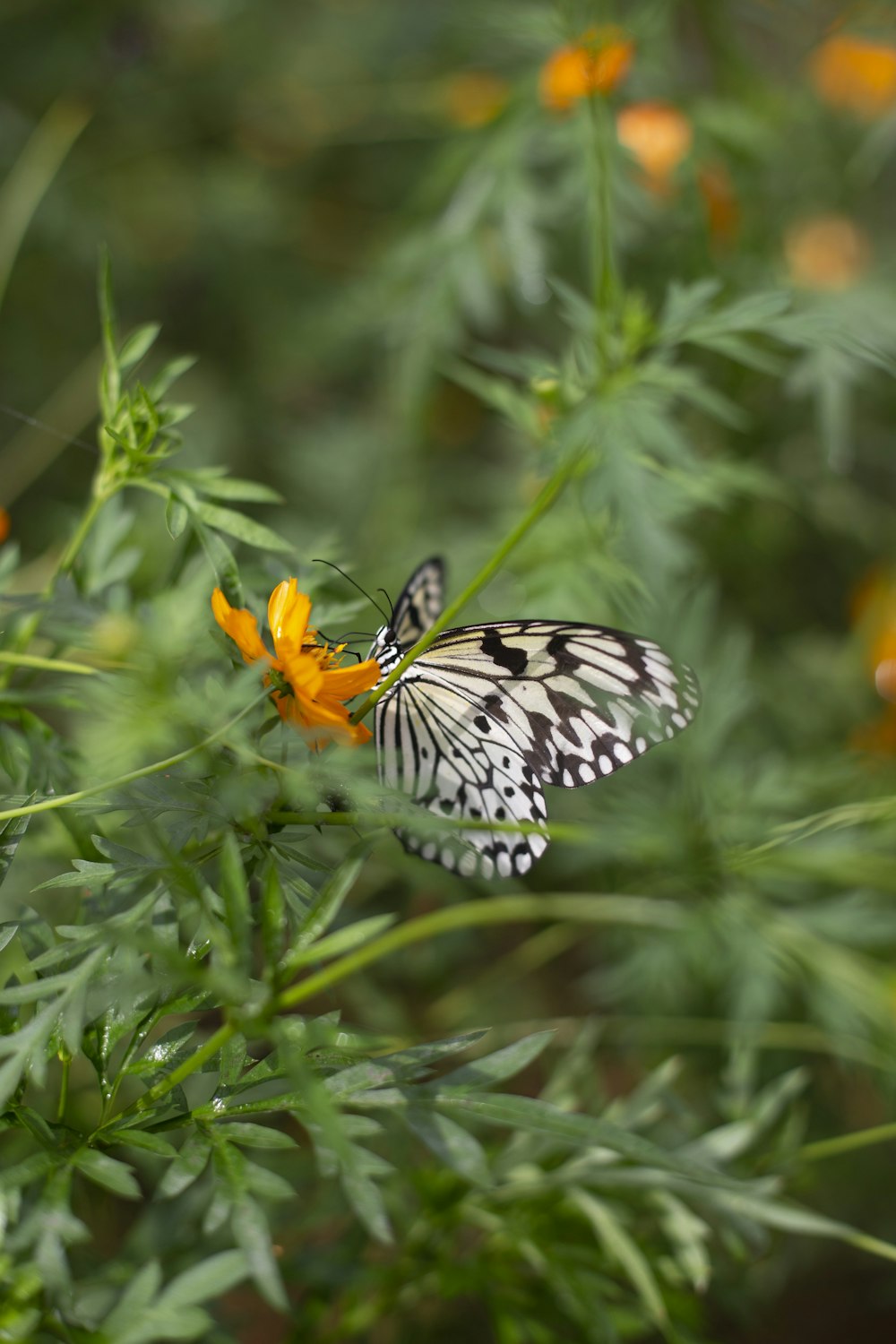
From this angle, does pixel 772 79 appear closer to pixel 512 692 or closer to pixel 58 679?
pixel 512 692

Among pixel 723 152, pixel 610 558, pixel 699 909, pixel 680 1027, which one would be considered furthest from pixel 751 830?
pixel 723 152

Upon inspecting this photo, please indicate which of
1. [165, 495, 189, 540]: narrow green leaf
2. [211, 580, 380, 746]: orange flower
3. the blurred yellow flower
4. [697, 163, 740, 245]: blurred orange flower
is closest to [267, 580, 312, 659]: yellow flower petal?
[211, 580, 380, 746]: orange flower

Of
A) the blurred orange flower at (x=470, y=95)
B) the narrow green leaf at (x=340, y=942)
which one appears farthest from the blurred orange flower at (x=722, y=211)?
the narrow green leaf at (x=340, y=942)

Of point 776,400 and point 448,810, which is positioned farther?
point 776,400

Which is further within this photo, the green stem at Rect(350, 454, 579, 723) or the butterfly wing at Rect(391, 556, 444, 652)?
the butterfly wing at Rect(391, 556, 444, 652)

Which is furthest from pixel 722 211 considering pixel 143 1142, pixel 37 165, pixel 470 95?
pixel 143 1142

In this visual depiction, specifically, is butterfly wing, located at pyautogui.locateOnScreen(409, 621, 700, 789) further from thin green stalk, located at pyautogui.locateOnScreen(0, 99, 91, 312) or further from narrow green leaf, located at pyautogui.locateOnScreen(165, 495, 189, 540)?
thin green stalk, located at pyautogui.locateOnScreen(0, 99, 91, 312)
